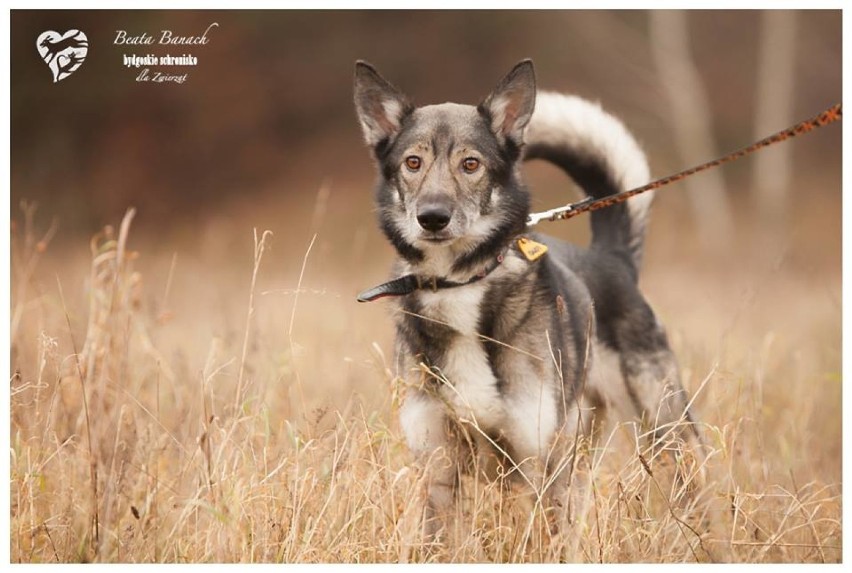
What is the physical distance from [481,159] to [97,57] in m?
2.20

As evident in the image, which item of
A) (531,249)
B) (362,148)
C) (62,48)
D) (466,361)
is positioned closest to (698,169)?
(531,249)

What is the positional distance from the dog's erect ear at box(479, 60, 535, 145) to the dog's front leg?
98cm

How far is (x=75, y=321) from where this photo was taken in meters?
3.94

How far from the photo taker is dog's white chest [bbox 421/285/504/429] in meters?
2.91

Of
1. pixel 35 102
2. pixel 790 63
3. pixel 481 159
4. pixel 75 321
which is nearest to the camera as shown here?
pixel 481 159

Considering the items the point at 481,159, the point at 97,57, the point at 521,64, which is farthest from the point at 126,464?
the point at 97,57

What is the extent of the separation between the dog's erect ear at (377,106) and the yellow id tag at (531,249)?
614 mm

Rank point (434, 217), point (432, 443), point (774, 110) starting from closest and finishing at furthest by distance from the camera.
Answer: point (434, 217), point (432, 443), point (774, 110)

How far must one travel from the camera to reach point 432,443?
2.94m

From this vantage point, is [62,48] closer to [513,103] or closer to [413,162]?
[413,162]

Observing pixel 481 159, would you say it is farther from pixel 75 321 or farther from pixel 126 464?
pixel 75 321

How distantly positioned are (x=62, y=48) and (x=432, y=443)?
2.03 meters

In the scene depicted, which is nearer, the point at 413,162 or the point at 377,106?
the point at 413,162

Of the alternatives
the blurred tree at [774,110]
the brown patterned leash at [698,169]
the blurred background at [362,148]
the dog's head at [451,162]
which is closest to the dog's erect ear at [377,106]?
the dog's head at [451,162]
